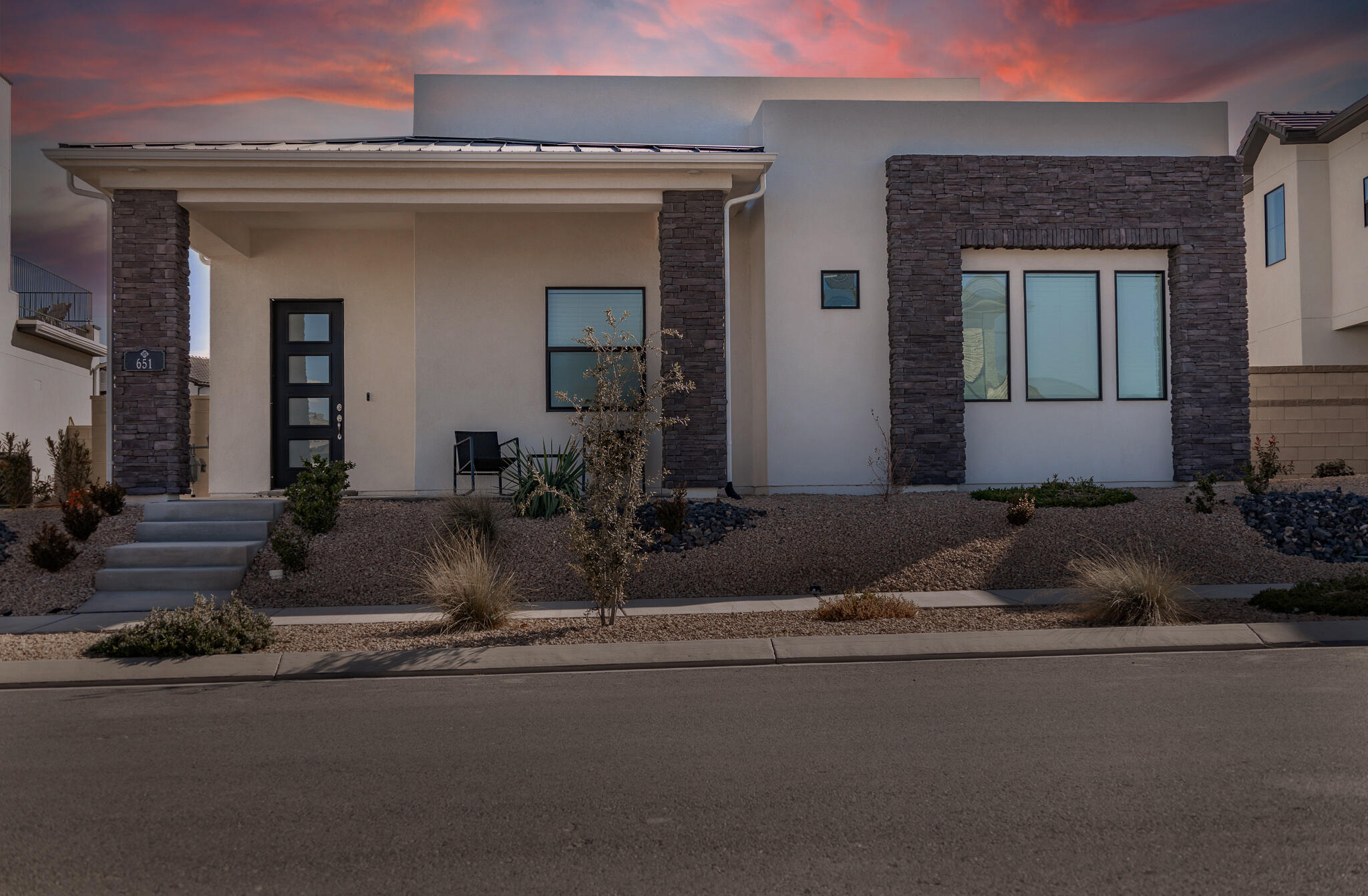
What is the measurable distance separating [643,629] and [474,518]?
3044 mm

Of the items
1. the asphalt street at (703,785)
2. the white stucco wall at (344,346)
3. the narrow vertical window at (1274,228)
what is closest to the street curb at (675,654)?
the asphalt street at (703,785)

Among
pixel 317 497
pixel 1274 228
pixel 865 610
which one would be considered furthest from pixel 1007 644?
pixel 1274 228

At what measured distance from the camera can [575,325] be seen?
44.3 ft

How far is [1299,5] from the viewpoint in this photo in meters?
19.6

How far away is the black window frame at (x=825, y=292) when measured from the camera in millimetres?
13406

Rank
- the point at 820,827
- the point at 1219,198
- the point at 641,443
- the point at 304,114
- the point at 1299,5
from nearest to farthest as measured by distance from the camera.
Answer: the point at 820,827 < the point at 641,443 < the point at 1219,198 < the point at 1299,5 < the point at 304,114

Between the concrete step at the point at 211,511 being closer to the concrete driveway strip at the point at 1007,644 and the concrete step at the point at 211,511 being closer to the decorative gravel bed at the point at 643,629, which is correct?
the decorative gravel bed at the point at 643,629

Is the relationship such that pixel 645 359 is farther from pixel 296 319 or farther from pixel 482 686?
pixel 482 686

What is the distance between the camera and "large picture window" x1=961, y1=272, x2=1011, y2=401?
13.5 m

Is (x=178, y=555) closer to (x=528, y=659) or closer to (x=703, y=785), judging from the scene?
(x=528, y=659)

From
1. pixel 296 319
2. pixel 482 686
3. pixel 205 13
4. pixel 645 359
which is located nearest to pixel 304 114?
pixel 205 13

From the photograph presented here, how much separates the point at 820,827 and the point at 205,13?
18.4 metres

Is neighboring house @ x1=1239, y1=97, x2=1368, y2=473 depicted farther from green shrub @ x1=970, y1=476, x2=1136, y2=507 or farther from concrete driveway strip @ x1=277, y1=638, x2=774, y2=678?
concrete driveway strip @ x1=277, y1=638, x2=774, y2=678

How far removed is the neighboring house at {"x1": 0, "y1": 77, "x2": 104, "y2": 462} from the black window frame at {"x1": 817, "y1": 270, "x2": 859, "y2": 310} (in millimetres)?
21009
